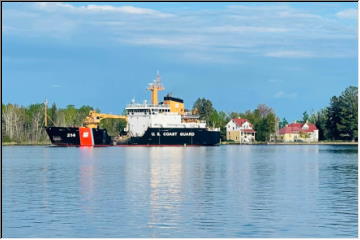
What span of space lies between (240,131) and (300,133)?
1266cm

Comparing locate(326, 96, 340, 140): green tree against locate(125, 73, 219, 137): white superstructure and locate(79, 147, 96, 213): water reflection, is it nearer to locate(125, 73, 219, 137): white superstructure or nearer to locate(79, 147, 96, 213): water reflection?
locate(125, 73, 219, 137): white superstructure

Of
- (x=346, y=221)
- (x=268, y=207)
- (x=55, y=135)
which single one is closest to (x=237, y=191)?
(x=268, y=207)

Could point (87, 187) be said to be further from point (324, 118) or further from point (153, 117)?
point (324, 118)

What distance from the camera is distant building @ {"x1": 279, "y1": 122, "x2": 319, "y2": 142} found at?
14400 centimetres

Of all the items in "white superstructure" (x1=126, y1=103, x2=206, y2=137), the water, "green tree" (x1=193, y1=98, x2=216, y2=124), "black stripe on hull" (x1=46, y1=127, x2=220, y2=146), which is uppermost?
"green tree" (x1=193, y1=98, x2=216, y2=124)

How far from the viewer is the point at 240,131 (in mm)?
141750

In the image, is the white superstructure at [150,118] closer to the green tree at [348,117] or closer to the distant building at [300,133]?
the green tree at [348,117]

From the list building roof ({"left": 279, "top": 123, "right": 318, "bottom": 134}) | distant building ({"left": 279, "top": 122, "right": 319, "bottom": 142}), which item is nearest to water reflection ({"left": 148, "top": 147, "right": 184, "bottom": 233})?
distant building ({"left": 279, "top": 122, "right": 319, "bottom": 142})

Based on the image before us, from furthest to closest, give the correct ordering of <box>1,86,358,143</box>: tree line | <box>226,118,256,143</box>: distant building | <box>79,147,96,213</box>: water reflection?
<box>226,118,256,143</box>: distant building
<box>1,86,358,143</box>: tree line
<box>79,147,96,213</box>: water reflection

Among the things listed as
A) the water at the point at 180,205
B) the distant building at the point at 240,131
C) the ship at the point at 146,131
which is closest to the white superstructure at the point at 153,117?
the ship at the point at 146,131

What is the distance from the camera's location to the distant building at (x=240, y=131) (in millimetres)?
140375

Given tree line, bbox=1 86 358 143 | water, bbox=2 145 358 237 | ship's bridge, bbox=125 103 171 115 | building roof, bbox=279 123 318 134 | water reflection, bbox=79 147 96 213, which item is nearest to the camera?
water, bbox=2 145 358 237

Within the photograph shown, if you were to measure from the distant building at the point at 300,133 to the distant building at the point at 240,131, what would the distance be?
326 inches

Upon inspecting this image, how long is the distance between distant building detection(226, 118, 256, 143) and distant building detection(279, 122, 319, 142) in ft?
27.2
